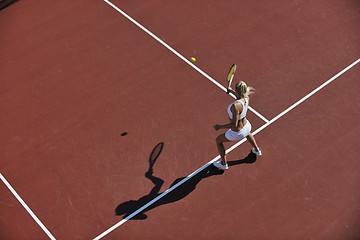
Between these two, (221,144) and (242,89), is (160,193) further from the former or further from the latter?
(242,89)

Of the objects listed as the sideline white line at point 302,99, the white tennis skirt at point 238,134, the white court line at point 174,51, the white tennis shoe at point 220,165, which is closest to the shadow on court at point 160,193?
the white tennis shoe at point 220,165

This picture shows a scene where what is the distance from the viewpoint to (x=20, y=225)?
1182 cm

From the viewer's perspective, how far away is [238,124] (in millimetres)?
11281

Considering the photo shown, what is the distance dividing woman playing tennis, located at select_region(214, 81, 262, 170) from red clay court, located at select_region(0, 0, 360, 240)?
53cm

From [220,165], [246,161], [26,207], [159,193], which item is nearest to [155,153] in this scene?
[159,193]

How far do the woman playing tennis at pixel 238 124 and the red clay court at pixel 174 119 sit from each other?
531mm

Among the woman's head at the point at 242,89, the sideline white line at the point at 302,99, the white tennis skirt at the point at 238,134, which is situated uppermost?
the woman's head at the point at 242,89

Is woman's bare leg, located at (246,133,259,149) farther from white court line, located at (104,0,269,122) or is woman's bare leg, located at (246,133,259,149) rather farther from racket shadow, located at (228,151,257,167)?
white court line, located at (104,0,269,122)

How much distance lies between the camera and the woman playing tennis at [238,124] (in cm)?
1099

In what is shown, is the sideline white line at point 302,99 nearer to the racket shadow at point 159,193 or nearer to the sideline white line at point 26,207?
the racket shadow at point 159,193

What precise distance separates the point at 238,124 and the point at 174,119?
2443 millimetres

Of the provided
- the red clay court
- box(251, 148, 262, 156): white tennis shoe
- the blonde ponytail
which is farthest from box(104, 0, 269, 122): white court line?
the blonde ponytail

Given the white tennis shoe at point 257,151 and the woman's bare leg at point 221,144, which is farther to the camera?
the white tennis shoe at point 257,151

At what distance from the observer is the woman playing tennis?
11.0 metres
